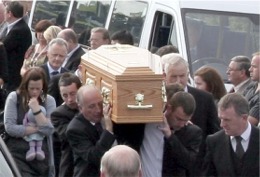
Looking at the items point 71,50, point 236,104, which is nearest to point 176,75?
point 236,104

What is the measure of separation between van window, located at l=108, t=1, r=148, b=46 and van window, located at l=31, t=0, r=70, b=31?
2.38 metres

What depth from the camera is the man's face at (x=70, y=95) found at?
29.1 ft

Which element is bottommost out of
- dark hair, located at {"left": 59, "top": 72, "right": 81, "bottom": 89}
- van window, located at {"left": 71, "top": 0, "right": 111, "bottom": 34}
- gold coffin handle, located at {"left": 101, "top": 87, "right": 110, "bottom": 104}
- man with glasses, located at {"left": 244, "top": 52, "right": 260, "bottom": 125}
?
van window, located at {"left": 71, "top": 0, "right": 111, "bottom": 34}

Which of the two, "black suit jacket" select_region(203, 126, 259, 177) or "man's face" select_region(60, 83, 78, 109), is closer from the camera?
"black suit jacket" select_region(203, 126, 259, 177)

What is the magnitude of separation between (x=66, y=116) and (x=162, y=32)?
4577 millimetres

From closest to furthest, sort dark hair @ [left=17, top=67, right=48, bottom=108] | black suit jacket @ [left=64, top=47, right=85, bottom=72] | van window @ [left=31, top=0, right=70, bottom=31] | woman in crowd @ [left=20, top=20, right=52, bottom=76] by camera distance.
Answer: dark hair @ [left=17, top=67, right=48, bottom=108], black suit jacket @ [left=64, top=47, right=85, bottom=72], woman in crowd @ [left=20, top=20, right=52, bottom=76], van window @ [left=31, top=0, right=70, bottom=31]

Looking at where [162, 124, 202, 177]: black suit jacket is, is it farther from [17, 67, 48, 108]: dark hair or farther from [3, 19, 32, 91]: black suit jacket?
[3, 19, 32, 91]: black suit jacket

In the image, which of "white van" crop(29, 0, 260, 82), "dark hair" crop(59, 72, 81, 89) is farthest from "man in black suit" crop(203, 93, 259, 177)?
"white van" crop(29, 0, 260, 82)

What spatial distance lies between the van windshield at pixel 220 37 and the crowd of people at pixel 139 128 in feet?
5.09

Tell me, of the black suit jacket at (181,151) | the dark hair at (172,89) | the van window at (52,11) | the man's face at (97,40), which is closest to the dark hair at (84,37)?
the van window at (52,11)

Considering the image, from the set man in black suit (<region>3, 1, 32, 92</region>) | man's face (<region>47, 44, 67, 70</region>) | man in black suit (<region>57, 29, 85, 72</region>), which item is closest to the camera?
man's face (<region>47, 44, 67, 70</region>)

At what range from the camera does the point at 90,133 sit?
7.71 meters

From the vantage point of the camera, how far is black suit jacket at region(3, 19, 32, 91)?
14141 millimetres

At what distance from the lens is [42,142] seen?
30.4ft
